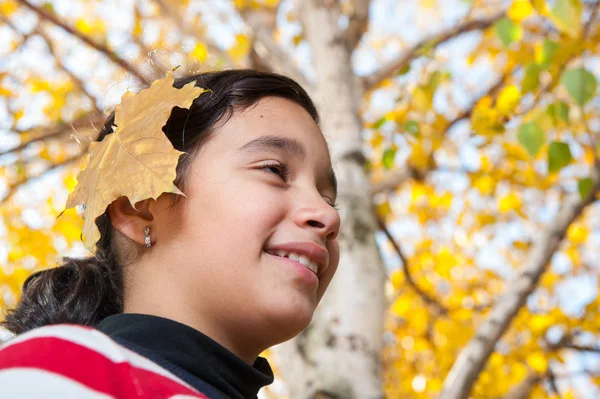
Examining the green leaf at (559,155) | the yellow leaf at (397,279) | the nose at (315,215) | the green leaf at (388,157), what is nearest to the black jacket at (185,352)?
the nose at (315,215)

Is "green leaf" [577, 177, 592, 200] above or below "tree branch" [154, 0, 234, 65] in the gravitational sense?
below

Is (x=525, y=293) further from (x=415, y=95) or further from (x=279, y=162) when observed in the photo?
(x=279, y=162)

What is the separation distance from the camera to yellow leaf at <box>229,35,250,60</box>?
10.5ft

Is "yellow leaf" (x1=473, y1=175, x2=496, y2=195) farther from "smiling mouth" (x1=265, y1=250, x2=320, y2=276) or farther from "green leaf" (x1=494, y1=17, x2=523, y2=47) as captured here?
"smiling mouth" (x1=265, y1=250, x2=320, y2=276)

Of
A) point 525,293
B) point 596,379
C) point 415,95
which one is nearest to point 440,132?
point 415,95

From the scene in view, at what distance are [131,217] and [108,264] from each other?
0.18 metres

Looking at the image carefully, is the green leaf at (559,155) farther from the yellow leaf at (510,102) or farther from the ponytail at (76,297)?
the ponytail at (76,297)

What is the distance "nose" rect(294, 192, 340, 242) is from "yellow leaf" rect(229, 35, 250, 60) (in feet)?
7.05

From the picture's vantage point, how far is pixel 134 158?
1.17 m

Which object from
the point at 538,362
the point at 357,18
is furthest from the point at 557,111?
the point at 538,362

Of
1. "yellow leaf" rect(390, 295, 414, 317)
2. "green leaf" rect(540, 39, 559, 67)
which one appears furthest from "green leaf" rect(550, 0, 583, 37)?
"yellow leaf" rect(390, 295, 414, 317)

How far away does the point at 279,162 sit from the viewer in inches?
46.8

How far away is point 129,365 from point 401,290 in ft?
12.2

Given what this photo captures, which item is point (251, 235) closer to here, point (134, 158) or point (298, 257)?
point (298, 257)
